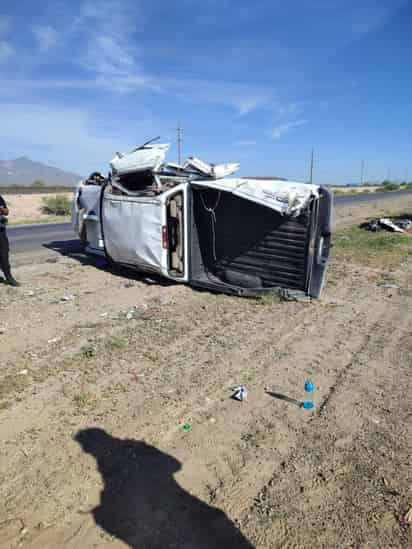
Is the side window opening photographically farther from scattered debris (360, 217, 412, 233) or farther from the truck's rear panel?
scattered debris (360, 217, 412, 233)

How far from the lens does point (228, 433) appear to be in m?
2.98

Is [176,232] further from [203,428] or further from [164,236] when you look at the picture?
[203,428]

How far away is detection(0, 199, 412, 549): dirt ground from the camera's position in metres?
2.19

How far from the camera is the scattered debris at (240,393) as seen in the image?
343 cm

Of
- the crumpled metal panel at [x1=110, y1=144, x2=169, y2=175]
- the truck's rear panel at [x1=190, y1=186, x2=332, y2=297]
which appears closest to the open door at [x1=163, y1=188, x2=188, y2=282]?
the truck's rear panel at [x1=190, y1=186, x2=332, y2=297]

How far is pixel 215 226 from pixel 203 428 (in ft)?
13.9

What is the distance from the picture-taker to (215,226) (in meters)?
6.72

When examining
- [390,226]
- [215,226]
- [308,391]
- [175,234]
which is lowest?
[308,391]

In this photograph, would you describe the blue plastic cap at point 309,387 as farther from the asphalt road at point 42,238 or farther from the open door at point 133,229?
the asphalt road at point 42,238

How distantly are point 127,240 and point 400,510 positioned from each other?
18.8 feet

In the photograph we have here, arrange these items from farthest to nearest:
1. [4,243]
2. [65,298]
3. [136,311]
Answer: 1. [4,243]
2. [65,298]
3. [136,311]

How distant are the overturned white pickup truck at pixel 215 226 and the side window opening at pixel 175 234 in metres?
0.02

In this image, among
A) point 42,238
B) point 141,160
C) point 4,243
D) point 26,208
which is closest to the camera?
point 4,243

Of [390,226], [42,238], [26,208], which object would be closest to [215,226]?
[42,238]
